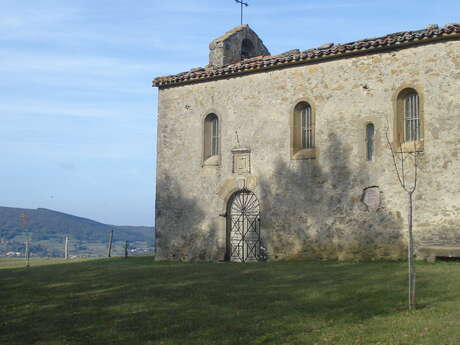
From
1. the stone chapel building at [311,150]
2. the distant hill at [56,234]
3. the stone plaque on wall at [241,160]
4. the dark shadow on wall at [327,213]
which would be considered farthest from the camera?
the distant hill at [56,234]

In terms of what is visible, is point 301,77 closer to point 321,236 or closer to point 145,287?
point 321,236

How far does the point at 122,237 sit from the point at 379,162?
144 metres

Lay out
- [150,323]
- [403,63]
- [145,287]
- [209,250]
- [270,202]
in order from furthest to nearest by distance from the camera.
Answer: [209,250]
[270,202]
[403,63]
[145,287]
[150,323]

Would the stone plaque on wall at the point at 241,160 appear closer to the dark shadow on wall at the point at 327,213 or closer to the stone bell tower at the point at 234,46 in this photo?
the dark shadow on wall at the point at 327,213

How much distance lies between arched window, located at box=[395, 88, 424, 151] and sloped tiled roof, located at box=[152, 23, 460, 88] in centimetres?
151

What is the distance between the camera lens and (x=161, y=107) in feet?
74.5

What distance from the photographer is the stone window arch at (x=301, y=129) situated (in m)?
18.9

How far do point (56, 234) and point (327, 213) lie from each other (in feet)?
431

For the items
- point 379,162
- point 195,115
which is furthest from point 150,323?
point 195,115

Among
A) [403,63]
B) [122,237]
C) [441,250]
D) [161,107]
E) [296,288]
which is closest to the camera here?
[296,288]

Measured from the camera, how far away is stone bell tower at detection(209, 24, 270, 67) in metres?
23.0

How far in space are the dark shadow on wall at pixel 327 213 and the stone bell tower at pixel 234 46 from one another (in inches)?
236

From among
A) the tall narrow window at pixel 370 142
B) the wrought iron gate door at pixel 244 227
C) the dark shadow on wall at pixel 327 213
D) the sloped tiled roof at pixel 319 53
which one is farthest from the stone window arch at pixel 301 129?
the wrought iron gate door at pixel 244 227

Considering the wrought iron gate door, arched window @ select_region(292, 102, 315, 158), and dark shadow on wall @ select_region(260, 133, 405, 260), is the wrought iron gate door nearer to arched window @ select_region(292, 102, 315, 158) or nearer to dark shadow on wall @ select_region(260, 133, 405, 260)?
dark shadow on wall @ select_region(260, 133, 405, 260)
